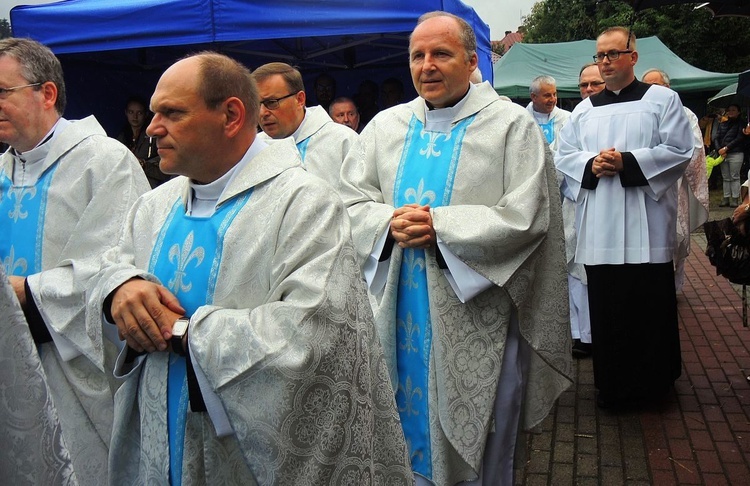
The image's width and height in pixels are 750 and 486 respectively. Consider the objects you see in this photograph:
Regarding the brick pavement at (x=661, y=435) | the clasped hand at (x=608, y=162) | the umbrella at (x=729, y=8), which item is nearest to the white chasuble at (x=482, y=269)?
the brick pavement at (x=661, y=435)

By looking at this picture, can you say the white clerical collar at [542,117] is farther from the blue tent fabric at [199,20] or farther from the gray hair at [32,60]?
the gray hair at [32,60]

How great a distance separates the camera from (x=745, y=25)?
27219mm

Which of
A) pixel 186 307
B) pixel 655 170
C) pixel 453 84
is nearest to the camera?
pixel 186 307

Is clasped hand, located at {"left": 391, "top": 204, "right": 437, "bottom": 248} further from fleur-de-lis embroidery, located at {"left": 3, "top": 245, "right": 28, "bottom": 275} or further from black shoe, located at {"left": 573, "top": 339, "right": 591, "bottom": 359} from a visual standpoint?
black shoe, located at {"left": 573, "top": 339, "right": 591, "bottom": 359}

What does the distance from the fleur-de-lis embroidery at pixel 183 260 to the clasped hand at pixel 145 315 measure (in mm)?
115

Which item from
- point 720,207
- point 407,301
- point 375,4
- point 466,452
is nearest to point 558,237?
point 407,301

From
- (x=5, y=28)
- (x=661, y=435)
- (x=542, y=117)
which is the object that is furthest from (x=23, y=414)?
(x=542, y=117)

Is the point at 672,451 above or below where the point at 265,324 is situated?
below

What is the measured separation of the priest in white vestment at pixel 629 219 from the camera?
14.9ft

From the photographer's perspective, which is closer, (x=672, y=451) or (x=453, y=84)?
(x=453, y=84)

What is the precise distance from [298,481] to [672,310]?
11.4 ft

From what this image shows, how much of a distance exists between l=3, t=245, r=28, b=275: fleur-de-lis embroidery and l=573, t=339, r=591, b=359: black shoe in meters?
4.17

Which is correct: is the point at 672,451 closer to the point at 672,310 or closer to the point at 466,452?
the point at 672,310

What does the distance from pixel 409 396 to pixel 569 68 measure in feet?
60.2
